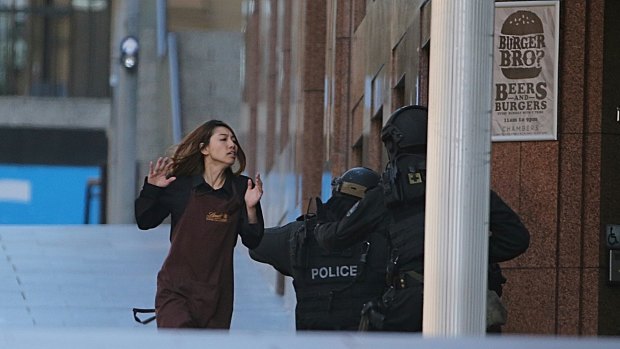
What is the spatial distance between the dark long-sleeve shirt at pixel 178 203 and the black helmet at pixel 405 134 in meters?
1.05

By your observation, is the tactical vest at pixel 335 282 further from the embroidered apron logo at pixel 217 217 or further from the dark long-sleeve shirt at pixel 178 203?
the embroidered apron logo at pixel 217 217

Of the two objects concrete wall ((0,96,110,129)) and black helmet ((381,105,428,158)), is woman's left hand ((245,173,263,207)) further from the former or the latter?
concrete wall ((0,96,110,129))

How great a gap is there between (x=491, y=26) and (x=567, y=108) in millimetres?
3441

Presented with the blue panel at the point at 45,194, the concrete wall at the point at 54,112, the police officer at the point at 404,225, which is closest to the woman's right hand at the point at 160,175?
the police officer at the point at 404,225

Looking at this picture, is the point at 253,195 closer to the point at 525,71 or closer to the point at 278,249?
the point at 278,249

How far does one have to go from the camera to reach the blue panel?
37.3 meters

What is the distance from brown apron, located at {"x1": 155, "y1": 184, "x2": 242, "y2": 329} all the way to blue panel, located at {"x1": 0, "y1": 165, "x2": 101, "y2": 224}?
2768 centimetres

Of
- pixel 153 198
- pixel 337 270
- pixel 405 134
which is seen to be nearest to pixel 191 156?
pixel 153 198

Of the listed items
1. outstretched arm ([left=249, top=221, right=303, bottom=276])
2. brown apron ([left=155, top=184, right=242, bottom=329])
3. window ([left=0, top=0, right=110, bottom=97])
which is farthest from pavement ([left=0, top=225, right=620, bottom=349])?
window ([left=0, top=0, right=110, bottom=97])

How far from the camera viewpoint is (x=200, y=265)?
9305 mm

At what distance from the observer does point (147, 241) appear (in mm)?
21141

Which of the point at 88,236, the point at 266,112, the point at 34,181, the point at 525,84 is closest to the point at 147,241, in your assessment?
the point at 88,236

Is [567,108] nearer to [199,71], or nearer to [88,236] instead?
[88,236]

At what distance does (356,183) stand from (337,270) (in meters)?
0.47
